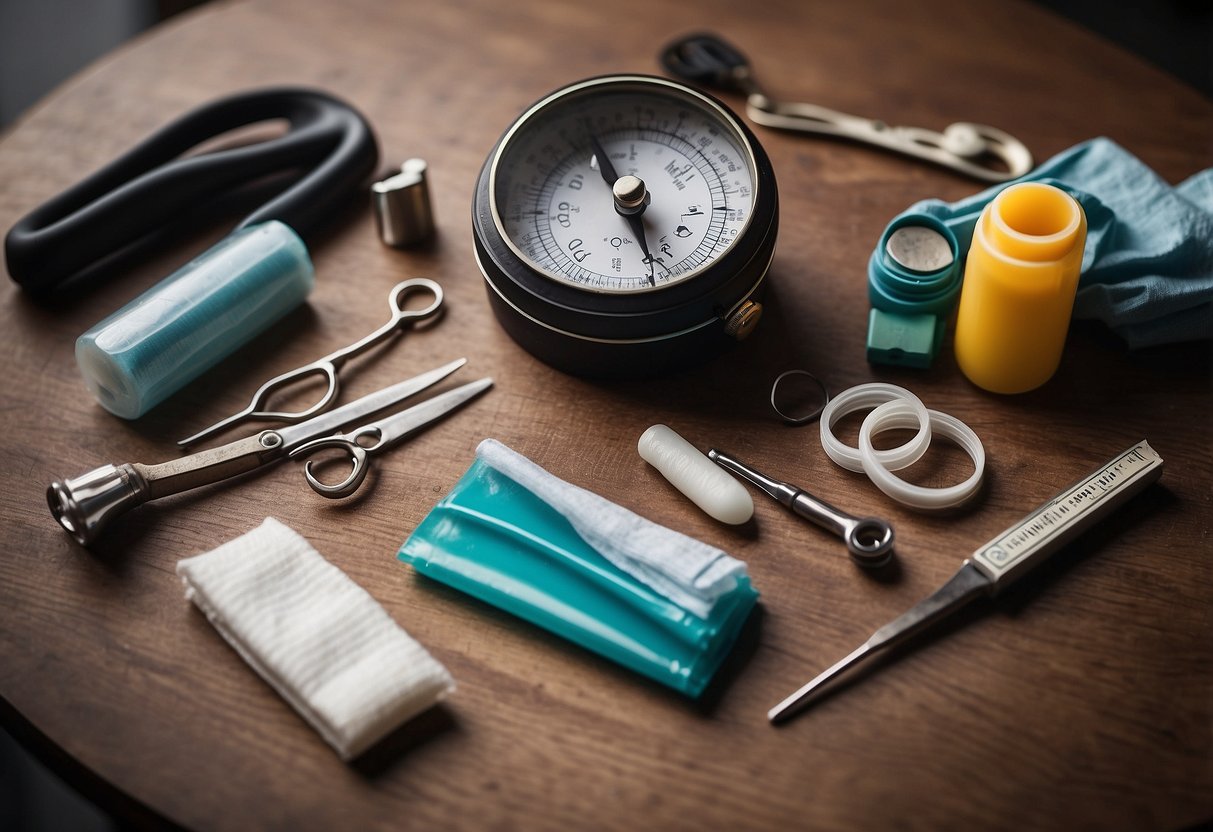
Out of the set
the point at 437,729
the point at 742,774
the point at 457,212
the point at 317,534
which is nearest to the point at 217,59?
the point at 457,212

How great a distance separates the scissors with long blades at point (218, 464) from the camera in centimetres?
104

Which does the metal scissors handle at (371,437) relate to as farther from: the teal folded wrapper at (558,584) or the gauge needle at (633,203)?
the gauge needle at (633,203)

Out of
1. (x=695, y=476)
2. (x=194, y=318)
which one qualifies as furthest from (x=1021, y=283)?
(x=194, y=318)

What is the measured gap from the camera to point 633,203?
1119 mm

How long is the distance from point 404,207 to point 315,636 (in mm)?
527

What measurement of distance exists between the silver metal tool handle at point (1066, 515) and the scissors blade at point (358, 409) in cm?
55

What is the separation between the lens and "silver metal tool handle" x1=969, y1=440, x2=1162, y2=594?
98 cm

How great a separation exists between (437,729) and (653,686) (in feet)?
0.58

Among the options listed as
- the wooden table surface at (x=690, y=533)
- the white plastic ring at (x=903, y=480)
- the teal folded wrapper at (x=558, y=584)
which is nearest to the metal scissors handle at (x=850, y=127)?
the wooden table surface at (x=690, y=533)

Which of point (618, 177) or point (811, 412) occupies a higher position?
point (618, 177)

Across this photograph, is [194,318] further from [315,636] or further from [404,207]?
[315,636]

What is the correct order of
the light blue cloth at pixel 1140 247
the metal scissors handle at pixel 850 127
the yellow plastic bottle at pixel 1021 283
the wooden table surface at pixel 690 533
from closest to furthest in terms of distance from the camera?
the wooden table surface at pixel 690 533, the yellow plastic bottle at pixel 1021 283, the light blue cloth at pixel 1140 247, the metal scissors handle at pixel 850 127

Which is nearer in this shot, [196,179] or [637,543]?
[637,543]

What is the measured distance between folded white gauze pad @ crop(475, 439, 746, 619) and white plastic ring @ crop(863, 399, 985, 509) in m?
0.18
